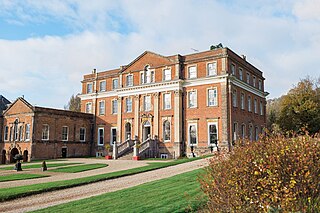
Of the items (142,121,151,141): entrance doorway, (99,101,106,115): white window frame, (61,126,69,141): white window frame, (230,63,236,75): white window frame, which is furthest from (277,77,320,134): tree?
(61,126,69,141): white window frame

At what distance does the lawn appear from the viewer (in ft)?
28.4

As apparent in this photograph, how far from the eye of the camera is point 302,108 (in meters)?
39.7

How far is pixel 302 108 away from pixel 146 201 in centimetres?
3596

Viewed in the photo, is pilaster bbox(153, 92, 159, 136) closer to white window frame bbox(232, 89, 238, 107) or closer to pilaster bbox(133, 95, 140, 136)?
pilaster bbox(133, 95, 140, 136)

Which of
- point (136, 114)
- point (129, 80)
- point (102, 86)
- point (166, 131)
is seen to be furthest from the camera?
point (102, 86)

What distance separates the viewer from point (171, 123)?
34.1 m

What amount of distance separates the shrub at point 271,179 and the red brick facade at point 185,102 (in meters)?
25.0

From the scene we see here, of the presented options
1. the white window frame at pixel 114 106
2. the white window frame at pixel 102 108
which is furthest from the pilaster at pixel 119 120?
the white window frame at pixel 102 108

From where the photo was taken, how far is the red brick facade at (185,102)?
1250 inches

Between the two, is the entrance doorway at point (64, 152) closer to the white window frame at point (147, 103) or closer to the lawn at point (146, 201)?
the white window frame at point (147, 103)

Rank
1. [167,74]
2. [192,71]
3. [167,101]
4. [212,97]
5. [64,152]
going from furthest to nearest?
[64,152] < [167,74] < [167,101] < [192,71] < [212,97]

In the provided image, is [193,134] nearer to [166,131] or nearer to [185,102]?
[166,131]

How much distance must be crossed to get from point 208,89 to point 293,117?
51.4ft

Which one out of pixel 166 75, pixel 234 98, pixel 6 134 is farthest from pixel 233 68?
pixel 6 134
